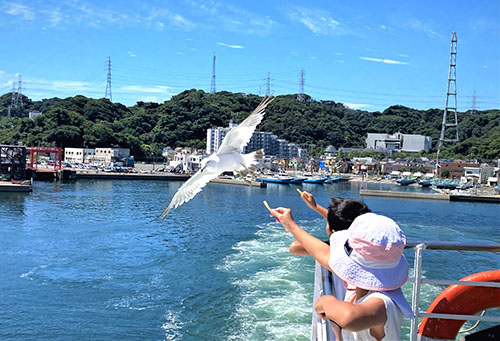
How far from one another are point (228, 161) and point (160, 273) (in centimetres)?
728

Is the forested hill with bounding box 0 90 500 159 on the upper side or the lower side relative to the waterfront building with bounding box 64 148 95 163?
upper

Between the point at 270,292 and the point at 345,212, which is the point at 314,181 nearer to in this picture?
the point at 270,292

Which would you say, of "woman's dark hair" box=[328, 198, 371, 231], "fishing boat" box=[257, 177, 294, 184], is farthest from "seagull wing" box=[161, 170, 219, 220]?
"fishing boat" box=[257, 177, 294, 184]

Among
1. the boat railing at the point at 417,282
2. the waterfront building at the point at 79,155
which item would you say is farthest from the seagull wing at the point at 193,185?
the waterfront building at the point at 79,155

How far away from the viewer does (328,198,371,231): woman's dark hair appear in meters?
1.58

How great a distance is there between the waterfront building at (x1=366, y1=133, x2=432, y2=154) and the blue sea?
224 ft

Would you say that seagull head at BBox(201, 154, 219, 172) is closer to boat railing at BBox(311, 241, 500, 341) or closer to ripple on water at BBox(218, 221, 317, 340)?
boat railing at BBox(311, 241, 500, 341)

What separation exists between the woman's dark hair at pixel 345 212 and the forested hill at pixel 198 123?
32.9m

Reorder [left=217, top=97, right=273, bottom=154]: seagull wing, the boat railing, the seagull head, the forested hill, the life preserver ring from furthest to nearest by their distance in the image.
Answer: the forested hill, [left=217, top=97, right=273, bottom=154]: seagull wing, the seagull head, the life preserver ring, the boat railing

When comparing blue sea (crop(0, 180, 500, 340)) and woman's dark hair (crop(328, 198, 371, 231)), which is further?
blue sea (crop(0, 180, 500, 340))

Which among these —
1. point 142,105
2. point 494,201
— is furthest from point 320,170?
point 142,105

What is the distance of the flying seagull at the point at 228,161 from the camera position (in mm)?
3545

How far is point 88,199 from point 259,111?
22979 millimetres

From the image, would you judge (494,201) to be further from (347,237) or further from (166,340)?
(347,237)
